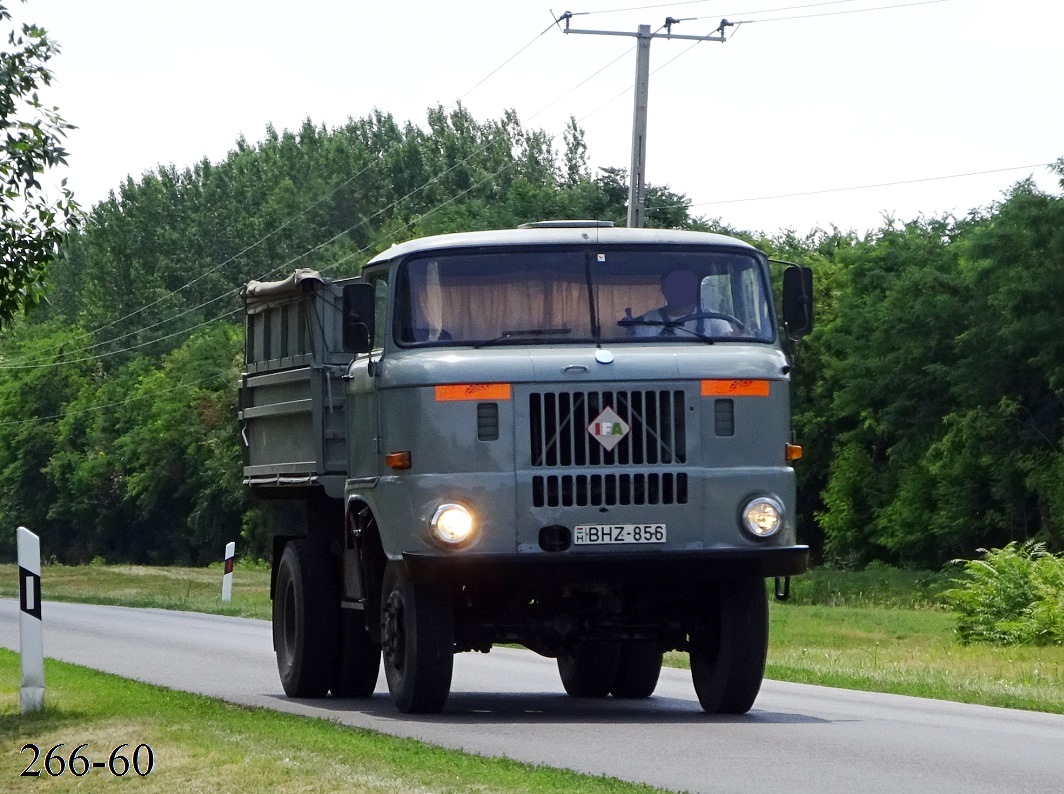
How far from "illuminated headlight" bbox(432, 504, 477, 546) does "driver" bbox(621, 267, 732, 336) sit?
1.64 metres

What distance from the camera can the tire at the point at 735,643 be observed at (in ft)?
43.5

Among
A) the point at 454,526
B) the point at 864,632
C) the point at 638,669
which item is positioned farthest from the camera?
the point at 864,632

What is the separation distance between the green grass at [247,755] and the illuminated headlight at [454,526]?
1.30m

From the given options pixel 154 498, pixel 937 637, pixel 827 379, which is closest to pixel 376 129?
pixel 154 498

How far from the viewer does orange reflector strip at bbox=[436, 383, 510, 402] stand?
12711 mm

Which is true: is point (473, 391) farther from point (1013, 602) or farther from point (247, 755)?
point (1013, 602)

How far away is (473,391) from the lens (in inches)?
502

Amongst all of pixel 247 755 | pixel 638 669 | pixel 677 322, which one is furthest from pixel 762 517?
pixel 247 755

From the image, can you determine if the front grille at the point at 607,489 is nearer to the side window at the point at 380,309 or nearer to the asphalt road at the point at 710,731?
the asphalt road at the point at 710,731

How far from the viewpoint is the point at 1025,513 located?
193 ft

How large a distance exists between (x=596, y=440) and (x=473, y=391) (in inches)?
31.7

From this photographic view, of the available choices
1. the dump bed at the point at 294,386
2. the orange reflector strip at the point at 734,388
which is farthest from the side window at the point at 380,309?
the orange reflector strip at the point at 734,388

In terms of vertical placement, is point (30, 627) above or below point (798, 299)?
below

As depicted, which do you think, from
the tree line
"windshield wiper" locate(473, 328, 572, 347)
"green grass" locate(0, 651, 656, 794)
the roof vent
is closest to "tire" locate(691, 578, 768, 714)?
"windshield wiper" locate(473, 328, 572, 347)
